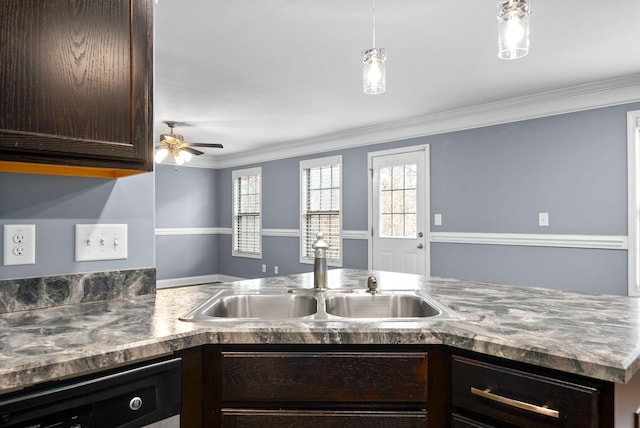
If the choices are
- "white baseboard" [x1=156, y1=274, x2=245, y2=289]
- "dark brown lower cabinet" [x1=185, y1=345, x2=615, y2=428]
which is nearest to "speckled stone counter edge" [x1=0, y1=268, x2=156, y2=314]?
"dark brown lower cabinet" [x1=185, y1=345, x2=615, y2=428]

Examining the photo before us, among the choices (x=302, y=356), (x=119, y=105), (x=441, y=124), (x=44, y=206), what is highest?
(x=441, y=124)

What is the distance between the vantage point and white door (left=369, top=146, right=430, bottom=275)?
5074mm

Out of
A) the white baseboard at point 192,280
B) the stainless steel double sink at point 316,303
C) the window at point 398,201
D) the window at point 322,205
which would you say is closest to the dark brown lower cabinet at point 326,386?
the stainless steel double sink at point 316,303

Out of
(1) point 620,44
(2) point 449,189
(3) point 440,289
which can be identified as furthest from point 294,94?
(3) point 440,289

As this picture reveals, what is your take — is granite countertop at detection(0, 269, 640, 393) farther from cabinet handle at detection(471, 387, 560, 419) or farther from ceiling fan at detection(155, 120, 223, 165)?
ceiling fan at detection(155, 120, 223, 165)

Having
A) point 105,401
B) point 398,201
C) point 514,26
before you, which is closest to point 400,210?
point 398,201

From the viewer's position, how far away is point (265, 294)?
1.69m

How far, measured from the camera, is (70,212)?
4.70 ft

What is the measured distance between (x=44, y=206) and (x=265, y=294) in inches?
32.5

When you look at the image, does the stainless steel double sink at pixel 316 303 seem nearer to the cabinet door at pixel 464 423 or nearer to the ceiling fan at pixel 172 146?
the cabinet door at pixel 464 423

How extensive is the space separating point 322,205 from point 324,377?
5253 millimetres

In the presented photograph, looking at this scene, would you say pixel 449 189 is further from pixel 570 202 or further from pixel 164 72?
pixel 164 72

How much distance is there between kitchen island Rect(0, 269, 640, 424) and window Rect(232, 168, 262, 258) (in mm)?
5898

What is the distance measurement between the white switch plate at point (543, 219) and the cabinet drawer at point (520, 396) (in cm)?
350
